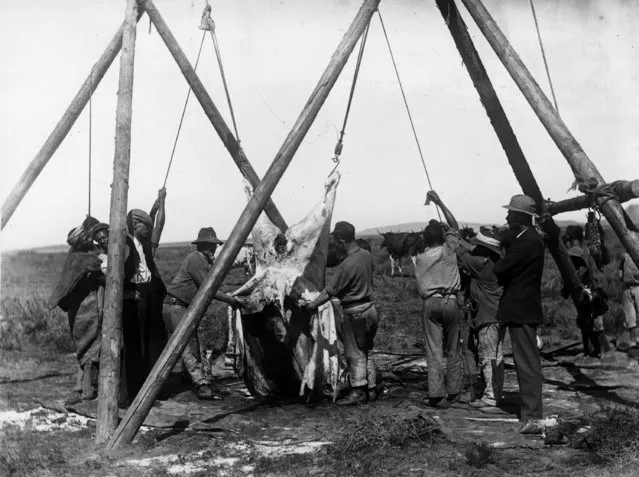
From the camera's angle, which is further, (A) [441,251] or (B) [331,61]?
(A) [441,251]

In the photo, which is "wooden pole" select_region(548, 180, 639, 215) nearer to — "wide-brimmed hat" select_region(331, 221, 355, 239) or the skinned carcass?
"wide-brimmed hat" select_region(331, 221, 355, 239)

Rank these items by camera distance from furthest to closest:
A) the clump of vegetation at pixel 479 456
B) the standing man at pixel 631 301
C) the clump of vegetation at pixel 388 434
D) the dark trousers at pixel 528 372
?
the standing man at pixel 631 301
the dark trousers at pixel 528 372
the clump of vegetation at pixel 388 434
the clump of vegetation at pixel 479 456

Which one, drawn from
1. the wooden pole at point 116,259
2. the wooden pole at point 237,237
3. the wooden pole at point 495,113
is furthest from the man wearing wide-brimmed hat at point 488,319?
the wooden pole at point 116,259

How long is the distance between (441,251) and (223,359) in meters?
4.45

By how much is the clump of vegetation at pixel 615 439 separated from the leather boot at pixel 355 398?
2.56m

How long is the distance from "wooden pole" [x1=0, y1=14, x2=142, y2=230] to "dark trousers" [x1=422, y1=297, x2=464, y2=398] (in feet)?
14.8

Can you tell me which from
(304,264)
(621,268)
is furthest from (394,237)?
(304,264)

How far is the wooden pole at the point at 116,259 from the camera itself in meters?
6.14

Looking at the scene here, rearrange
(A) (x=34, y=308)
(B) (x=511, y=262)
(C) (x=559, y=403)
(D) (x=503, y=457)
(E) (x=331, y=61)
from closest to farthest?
(D) (x=503, y=457) → (B) (x=511, y=262) → (E) (x=331, y=61) → (C) (x=559, y=403) → (A) (x=34, y=308)

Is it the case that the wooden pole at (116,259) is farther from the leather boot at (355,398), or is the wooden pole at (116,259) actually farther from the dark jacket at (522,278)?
the dark jacket at (522,278)

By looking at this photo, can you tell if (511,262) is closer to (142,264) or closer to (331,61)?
(331,61)

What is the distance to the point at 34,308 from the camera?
13.7 metres

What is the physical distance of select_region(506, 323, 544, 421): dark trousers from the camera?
625 centimetres

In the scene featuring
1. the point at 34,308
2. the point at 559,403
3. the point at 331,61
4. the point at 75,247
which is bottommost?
the point at 559,403
